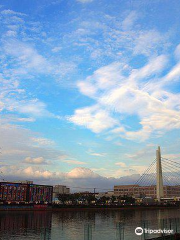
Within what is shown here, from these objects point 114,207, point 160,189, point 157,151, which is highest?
point 157,151

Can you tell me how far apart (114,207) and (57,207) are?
4940 centimetres

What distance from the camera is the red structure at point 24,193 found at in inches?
5340

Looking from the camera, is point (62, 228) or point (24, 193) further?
point (24, 193)

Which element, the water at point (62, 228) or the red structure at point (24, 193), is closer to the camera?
the water at point (62, 228)

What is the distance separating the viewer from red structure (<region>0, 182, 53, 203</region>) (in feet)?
445

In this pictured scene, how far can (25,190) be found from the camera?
14438 centimetres

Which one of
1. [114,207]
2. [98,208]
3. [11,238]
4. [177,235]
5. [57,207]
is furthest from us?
[114,207]

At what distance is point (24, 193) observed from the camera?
143500 millimetres

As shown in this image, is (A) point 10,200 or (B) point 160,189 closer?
(A) point 10,200

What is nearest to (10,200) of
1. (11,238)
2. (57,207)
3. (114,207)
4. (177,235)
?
(57,207)

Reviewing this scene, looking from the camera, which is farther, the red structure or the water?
the red structure

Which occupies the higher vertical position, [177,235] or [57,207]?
[177,235]

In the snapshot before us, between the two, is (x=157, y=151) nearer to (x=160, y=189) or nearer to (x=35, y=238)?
(x=160, y=189)

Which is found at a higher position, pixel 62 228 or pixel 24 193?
pixel 24 193
